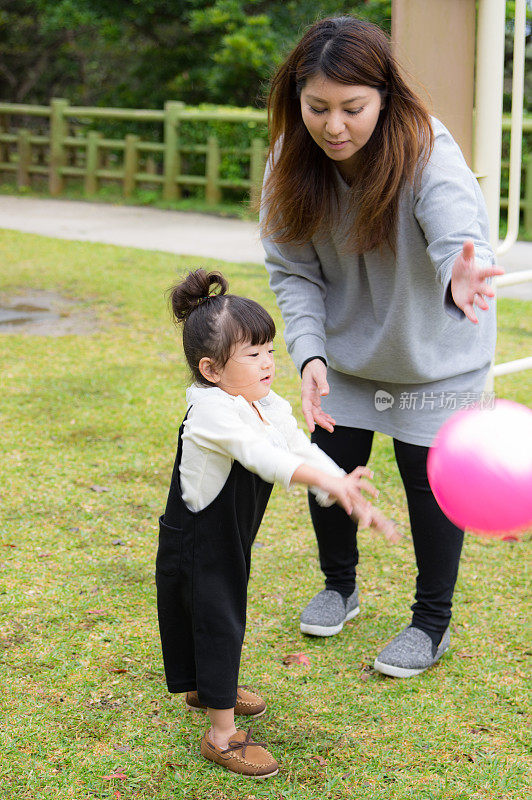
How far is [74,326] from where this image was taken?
6520mm

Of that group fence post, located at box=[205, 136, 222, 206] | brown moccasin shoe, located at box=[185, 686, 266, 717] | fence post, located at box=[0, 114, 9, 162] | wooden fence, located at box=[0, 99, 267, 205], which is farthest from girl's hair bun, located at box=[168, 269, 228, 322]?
fence post, located at box=[0, 114, 9, 162]

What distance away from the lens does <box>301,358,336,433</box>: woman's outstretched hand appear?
2.35 m

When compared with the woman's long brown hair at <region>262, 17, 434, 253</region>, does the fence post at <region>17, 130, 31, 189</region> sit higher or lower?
lower

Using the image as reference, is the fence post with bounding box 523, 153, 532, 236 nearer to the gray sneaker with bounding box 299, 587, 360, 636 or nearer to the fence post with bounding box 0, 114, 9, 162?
the gray sneaker with bounding box 299, 587, 360, 636

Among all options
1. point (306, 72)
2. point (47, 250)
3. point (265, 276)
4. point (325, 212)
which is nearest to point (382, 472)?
point (325, 212)

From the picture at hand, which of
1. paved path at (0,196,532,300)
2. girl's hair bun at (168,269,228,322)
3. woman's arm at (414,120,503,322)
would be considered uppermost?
woman's arm at (414,120,503,322)

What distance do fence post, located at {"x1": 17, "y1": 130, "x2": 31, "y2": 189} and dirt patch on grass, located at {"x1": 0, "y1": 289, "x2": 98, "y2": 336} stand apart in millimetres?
7536

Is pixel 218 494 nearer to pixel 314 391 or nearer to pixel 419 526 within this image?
pixel 314 391

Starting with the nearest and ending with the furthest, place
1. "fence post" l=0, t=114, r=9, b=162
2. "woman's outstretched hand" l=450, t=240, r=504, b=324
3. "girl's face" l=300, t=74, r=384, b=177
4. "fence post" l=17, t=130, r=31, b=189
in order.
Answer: "woman's outstretched hand" l=450, t=240, r=504, b=324 → "girl's face" l=300, t=74, r=384, b=177 → "fence post" l=17, t=130, r=31, b=189 → "fence post" l=0, t=114, r=9, b=162

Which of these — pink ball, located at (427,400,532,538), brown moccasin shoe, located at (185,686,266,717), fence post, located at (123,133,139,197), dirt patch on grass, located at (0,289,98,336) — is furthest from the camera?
fence post, located at (123,133,139,197)

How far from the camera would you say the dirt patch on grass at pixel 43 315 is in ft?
21.0

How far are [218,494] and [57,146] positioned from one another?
1294 centimetres

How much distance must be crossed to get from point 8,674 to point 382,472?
2.10 metres

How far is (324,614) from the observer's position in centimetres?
287
